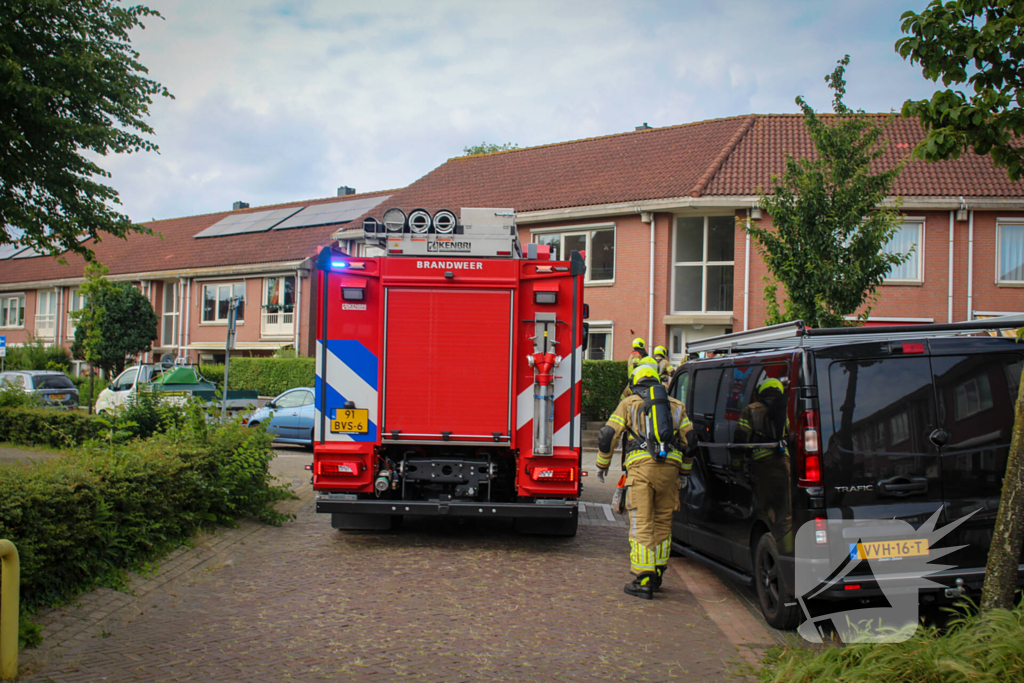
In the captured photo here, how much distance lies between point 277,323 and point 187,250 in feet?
28.4

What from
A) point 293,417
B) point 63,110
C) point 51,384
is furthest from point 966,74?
point 51,384

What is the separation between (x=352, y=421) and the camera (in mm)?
7703

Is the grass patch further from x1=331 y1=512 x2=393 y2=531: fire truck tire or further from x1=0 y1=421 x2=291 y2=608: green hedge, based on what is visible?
x1=331 y1=512 x2=393 y2=531: fire truck tire

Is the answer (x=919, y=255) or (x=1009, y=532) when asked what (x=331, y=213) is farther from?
(x=1009, y=532)

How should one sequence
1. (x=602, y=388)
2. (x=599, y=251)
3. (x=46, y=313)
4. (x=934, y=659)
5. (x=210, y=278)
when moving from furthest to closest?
(x=46, y=313) < (x=210, y=278) < (x=599, y=251) < (x=602, y=388) < (x=934, y=659)

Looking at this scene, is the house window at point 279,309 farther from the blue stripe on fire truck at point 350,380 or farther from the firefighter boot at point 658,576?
the firefighter boot at point 658,576

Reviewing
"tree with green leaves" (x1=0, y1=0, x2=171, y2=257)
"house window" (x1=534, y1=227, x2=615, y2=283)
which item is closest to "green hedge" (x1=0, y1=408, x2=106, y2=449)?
"tree with green leaves" (x1=0, y1=0, x2=171, y2=257)

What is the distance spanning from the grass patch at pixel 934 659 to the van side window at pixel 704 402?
2.73 metres

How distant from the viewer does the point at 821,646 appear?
5121 mm

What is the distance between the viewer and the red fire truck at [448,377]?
301 inches

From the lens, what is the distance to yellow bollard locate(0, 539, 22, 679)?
4105 mm

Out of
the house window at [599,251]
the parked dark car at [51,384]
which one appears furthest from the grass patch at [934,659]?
the parked dark car at [51,384]

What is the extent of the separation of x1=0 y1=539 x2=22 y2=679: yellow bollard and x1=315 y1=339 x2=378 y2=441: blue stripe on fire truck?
363cm

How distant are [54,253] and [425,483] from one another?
10020 mm
